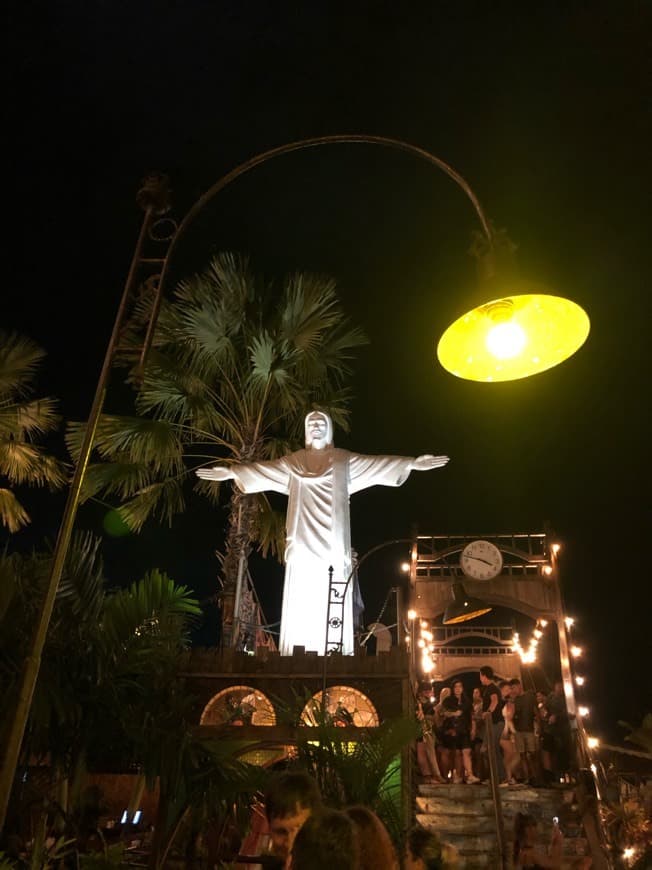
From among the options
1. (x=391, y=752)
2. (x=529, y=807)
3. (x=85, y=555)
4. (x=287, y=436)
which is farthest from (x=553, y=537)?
(x=85, y=555)

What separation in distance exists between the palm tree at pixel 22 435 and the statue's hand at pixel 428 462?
17.2 feet

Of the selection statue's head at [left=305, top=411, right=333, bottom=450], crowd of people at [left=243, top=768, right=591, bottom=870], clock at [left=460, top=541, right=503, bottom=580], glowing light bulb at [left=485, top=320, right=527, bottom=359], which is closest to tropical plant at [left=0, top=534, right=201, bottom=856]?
crowd of people at [left=243, top=768, right=591, bottom=870]

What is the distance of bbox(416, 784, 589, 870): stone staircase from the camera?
6504mm

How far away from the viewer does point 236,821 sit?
15.8 feet

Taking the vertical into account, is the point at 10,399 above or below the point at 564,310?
above

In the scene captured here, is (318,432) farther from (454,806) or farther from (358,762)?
(358,762)

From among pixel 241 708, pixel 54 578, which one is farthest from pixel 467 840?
pixel 54 578

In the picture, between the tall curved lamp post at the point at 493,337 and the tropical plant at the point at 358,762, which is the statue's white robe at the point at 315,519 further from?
the tall curved lamp post at the point at 493,337

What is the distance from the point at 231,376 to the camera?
11000 mm

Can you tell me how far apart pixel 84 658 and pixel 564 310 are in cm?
399

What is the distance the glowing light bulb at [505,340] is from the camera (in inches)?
158

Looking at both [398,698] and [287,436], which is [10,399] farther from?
[398,698]

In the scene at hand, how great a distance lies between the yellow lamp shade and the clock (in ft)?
34.2

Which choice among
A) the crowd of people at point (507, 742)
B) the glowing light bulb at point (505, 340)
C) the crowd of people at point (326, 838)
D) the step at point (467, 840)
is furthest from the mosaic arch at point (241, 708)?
the glowing light bulb at point (505, 340)
